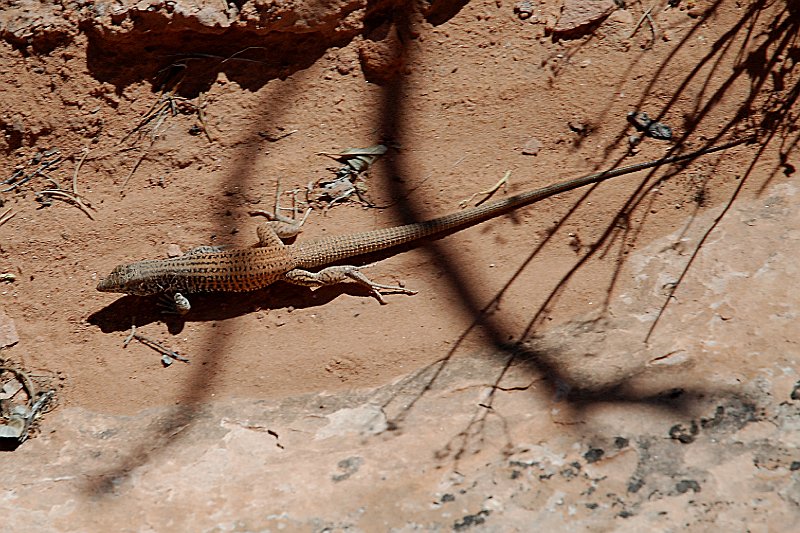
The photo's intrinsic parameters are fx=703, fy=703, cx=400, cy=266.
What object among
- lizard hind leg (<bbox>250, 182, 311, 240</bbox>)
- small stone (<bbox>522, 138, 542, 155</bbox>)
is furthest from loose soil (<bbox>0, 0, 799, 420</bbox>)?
lizard hind leg (<bbox>250, 182, 311, 240</bbox>)

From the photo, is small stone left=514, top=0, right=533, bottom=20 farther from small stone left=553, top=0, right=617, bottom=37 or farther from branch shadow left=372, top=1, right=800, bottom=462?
branch shadow left=372, top=1, right=800, bottom=462

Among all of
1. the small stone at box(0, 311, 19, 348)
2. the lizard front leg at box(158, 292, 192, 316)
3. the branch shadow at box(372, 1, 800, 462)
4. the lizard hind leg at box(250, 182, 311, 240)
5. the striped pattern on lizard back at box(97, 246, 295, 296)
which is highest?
the branch shadow at box(372, 1, 800, 462)

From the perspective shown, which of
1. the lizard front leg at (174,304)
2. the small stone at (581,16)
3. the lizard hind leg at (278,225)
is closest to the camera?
the lizard front leg at (174,304)

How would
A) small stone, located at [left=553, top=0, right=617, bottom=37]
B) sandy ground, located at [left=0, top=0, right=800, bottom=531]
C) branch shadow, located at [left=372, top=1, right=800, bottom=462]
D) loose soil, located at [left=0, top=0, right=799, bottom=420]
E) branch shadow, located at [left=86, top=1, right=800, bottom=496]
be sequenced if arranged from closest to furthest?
sandy ground, located at [left=0, top=0, right=800, bottom=531], branch shadow, located at [left=372, top=1, right=800, bottom=462], branch shadow, located at [left=86, top=1, right=800, bottom=496], loose soil, located at [left=0, top=0, right=799, bottom=420], small stone, located at [left=553, top=0, right=617, bottom=37]

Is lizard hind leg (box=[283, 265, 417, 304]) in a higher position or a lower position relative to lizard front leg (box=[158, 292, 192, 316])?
higher

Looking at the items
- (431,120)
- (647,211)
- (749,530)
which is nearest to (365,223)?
(431,120)

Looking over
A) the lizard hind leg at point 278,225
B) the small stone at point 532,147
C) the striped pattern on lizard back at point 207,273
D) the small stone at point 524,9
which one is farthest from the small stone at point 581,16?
the striped pattern on lizard back at point 207,273

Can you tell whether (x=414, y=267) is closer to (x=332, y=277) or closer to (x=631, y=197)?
(x=332, y=277)

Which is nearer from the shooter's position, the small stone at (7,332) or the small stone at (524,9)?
the small stone at (7,332)

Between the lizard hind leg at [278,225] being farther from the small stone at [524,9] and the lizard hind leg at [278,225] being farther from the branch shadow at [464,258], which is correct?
the small stone at [524,9]
